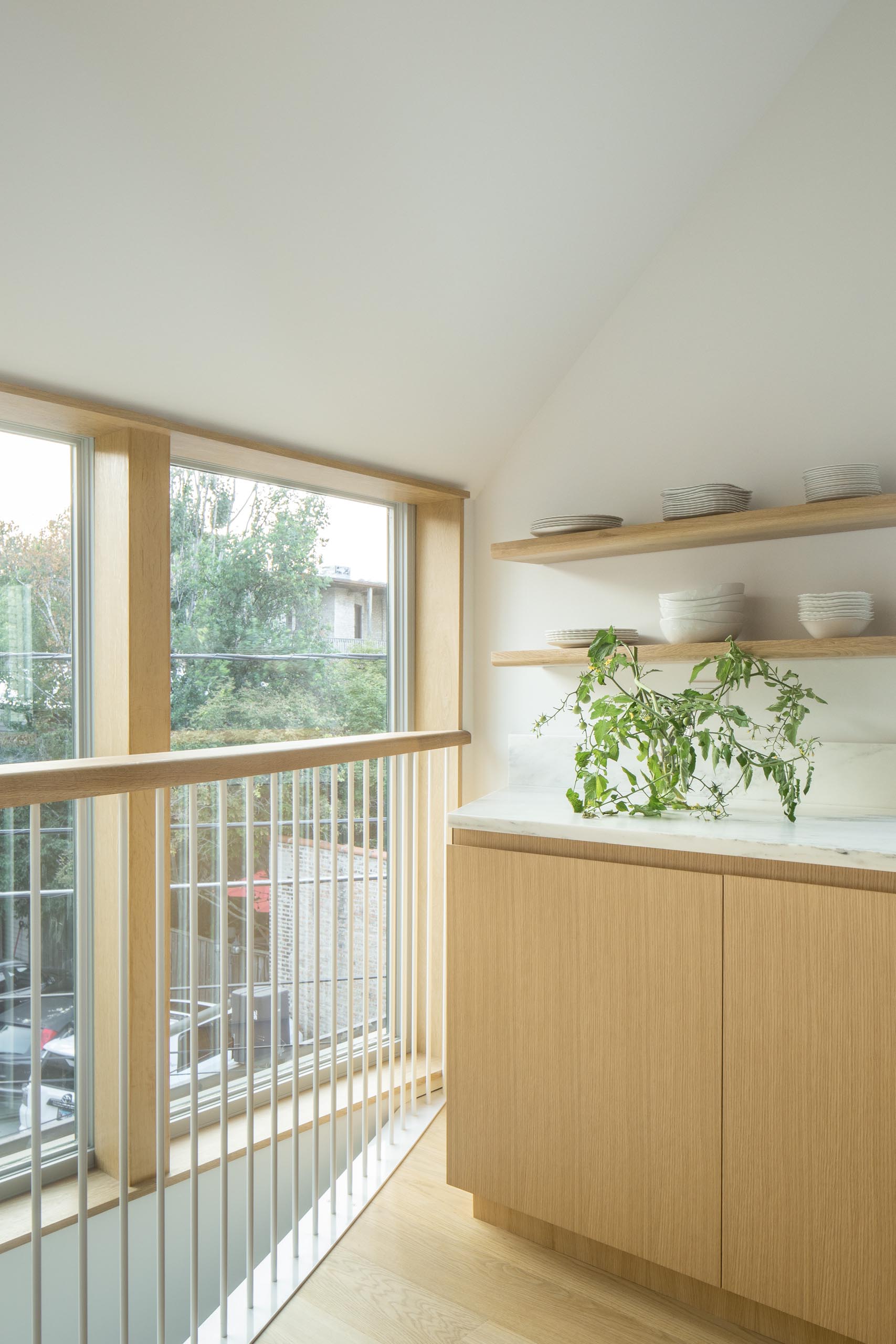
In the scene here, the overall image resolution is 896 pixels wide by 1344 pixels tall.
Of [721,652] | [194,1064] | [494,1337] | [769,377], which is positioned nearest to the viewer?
[194,1064]

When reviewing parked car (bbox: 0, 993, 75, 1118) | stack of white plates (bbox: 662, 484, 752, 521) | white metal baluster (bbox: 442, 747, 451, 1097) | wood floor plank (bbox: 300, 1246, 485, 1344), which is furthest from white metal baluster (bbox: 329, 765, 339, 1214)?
stack of white plates (bbox: 662, 484, 752, 521)

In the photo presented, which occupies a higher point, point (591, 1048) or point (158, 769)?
point (158, 769)

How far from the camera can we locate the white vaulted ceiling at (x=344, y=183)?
1.55 metres

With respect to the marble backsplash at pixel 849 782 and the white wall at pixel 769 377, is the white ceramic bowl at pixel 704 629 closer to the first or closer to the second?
the white wall at pixel 769 377

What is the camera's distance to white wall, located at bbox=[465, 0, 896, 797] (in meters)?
2.16

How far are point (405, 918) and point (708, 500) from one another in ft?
4.40

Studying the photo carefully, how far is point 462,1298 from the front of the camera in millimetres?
1764

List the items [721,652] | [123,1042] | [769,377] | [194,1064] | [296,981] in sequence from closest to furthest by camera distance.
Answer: [123,1042]
[194,1064]
[296,981]
[721,652]
[769,377]

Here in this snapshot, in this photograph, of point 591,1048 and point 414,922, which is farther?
point 414,922

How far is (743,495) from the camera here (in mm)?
2242

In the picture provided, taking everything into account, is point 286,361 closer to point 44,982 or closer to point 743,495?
point 743,495

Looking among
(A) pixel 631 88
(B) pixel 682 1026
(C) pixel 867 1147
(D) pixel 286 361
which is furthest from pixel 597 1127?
(A) pixel 631 88

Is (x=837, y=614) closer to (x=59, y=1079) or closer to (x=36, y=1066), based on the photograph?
(x=36, y=1066)

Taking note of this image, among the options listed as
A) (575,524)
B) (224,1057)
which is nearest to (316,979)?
Answer: (224,1057)
